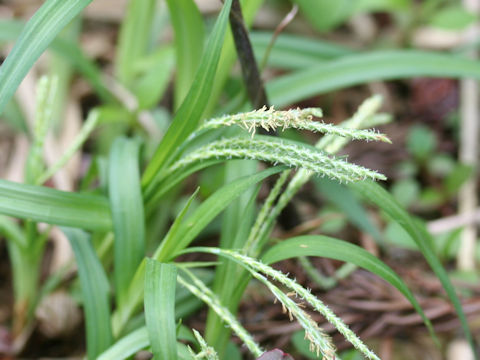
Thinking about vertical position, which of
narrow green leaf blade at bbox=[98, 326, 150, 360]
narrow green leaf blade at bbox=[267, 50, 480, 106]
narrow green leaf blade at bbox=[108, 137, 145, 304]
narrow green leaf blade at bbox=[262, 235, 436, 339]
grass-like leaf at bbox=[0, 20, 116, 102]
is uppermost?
grass-like leaf at bbox=[0, 20, 116, 102]

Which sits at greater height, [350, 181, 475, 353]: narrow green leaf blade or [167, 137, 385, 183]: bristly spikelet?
[167, 137, 385, 183]: bristly spikelet

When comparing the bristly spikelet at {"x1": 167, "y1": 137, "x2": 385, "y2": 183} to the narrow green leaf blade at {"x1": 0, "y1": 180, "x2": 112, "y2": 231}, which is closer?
the bristly spikelet at {"x1": 167, "y1": 137, "x2": 385, "y2": 183}

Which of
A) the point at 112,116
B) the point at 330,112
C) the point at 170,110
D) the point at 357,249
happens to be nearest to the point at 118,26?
the point at 170,110

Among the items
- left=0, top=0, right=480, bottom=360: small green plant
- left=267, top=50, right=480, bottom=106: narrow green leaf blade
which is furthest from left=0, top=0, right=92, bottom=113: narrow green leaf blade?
left=267, top=50, right=480, bottom=106: narrow green leaf blade

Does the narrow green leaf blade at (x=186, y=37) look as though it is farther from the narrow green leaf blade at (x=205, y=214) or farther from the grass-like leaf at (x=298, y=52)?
the narrow green leaf blade at (x=205, y=214)

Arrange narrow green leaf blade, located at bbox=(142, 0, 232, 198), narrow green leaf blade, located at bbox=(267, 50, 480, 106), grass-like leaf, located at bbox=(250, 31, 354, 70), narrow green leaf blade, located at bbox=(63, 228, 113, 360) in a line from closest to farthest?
narrow green leaf blade, located at bbox=(142, 0, 232, 198), narrow green leaf blade, located at bbox=(63, 228, 113, 360), narrow green leaf blade, located at bbox=(267, 50, 480, 106), grass-like leaf, located at bbox=(250, 31, 354, 70)

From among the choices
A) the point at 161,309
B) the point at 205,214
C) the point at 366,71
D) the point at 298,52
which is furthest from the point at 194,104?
the point at 298,52

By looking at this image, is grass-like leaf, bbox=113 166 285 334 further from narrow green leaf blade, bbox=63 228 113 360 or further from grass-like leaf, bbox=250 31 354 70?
grass-like leaf, bbox=250 31 354 70
